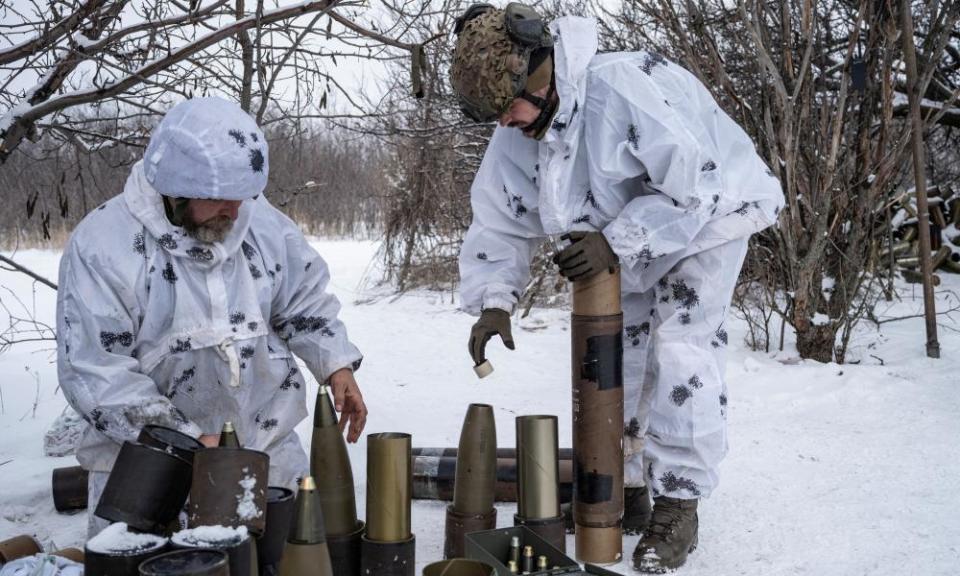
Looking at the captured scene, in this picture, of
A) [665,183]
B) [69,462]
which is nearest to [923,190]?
[665,183]

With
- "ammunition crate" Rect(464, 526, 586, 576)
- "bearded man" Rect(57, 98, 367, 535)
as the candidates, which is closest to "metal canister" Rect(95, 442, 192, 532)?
"bearded man" Rect(57, 98, 367, 535)

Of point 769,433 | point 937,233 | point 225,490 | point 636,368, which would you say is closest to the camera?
point 225,490

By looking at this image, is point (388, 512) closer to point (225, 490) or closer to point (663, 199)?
point (225, 490)

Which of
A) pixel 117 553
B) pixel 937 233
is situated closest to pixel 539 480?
pixel 117 553

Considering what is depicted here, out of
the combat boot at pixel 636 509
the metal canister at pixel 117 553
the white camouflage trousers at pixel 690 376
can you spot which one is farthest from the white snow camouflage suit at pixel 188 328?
the combat boot at pixel 636 509

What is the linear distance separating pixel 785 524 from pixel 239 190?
7.14ft

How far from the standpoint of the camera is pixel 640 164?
9.23 ft

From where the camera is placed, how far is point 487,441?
2.77 metres

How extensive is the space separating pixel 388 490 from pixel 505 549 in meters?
0.37

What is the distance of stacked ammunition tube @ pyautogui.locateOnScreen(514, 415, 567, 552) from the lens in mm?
2711

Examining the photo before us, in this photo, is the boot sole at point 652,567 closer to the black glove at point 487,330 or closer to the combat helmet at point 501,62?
the black glove at point 487,330

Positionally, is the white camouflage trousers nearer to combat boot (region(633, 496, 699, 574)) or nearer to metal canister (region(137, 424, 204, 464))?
combat boot (region(633, 496, 699, 574))

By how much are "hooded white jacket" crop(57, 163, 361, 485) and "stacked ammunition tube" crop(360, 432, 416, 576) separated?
1.66 ft

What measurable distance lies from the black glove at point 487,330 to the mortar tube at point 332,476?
1.93 ft
